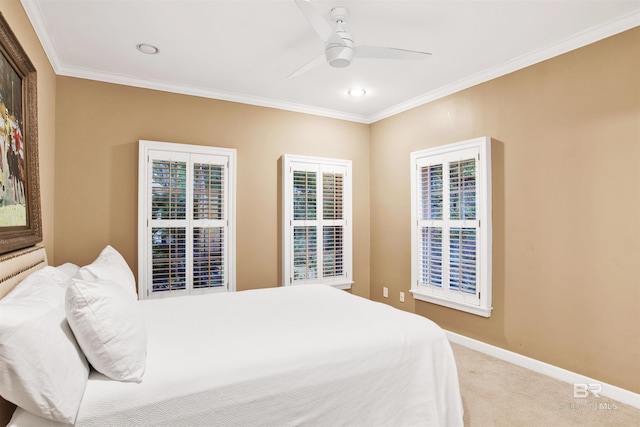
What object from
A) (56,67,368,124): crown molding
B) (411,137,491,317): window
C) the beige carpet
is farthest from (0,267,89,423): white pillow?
(411,137,491,317): window

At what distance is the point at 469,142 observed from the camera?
3.55 meters

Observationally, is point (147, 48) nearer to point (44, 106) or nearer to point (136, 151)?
point (44, 106)

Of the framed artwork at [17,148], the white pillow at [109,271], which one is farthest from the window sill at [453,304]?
the framed artwork at [17,148]

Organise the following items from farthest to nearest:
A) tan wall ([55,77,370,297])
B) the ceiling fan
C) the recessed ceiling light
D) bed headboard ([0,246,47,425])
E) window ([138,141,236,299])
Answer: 1. window ([138,141,236,299])
2. tan wall ([55,77,370,297])
3. the recessed ceiling light
4. the ceiling fan
5. bed headboard ([0,246,47,425])

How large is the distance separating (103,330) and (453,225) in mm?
3139

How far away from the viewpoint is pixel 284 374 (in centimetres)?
171

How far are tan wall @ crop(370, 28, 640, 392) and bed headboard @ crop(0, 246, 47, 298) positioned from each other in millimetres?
3484

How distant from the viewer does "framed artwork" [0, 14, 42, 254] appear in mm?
1937

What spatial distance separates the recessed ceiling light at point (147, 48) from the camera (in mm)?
2956

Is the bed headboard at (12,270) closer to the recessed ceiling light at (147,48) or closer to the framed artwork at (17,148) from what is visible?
the framed artwork at (17,148)

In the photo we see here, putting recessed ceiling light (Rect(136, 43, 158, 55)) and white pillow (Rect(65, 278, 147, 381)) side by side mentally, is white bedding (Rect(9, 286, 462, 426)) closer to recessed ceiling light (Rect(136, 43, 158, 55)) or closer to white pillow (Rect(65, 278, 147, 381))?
white pillow (Rect(65, 278, 147, 381))

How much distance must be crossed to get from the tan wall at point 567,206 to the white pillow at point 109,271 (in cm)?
300

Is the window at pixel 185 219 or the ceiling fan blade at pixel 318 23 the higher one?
the ceiling fan blade at pixel 318 23

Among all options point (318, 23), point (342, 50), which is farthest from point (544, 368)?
point (318, 23)
